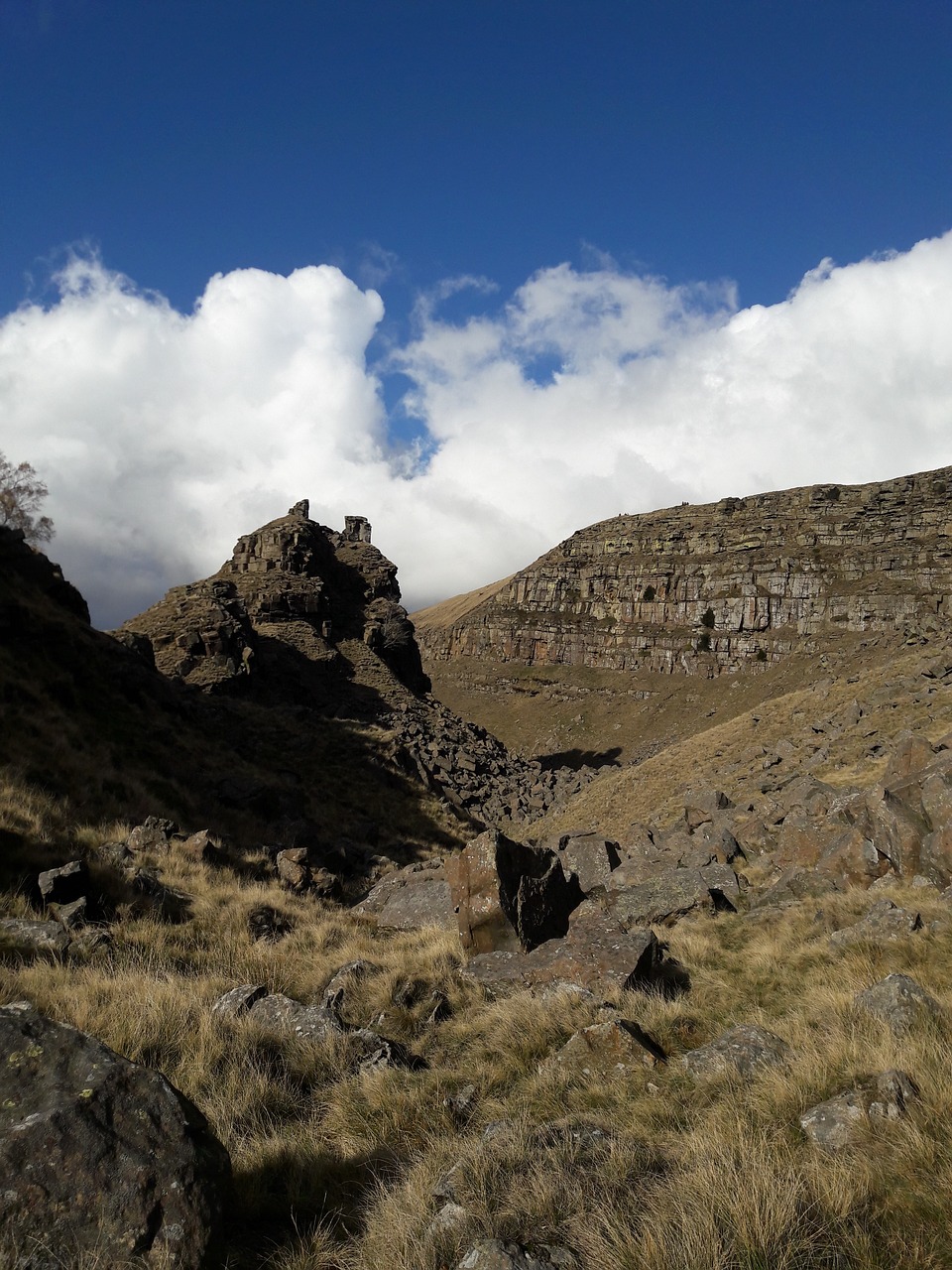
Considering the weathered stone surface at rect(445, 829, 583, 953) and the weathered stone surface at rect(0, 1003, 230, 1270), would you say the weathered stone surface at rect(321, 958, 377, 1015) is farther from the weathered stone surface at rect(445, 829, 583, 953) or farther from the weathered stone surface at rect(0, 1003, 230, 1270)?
the weathered stone surface at rect(0, 1003, 230, 1270)

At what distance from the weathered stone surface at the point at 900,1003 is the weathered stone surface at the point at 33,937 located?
8.47m

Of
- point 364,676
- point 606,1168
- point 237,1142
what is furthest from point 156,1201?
point 364,676

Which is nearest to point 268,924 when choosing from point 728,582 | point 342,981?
point 342,981

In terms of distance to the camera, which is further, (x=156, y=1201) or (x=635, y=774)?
(x=635, y=774)

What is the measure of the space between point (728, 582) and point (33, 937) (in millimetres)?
96379

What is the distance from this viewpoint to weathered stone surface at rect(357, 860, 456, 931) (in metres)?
12.2

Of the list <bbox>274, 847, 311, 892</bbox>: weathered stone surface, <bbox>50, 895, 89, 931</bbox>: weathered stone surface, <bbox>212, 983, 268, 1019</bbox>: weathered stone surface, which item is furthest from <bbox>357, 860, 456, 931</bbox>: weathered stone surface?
<bbox>50, 895, 89, 931</bbox>: weathered stone surface

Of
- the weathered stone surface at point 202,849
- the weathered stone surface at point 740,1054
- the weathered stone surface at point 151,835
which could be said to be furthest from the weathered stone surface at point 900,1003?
the weathered stone surface at point 151,835

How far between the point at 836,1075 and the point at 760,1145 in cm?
142

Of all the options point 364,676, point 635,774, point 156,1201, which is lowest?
point 635,774

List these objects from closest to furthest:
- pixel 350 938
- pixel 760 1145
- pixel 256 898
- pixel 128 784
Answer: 1. pixel 760 1145
2. pixel 350 938
3. pixel 256 898
4. pixel 128 784

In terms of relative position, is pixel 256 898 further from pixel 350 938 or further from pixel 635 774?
pixel 635 774

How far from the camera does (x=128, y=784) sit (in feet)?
52.1

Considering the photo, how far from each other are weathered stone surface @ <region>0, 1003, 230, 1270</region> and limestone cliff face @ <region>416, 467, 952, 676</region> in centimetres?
8754
